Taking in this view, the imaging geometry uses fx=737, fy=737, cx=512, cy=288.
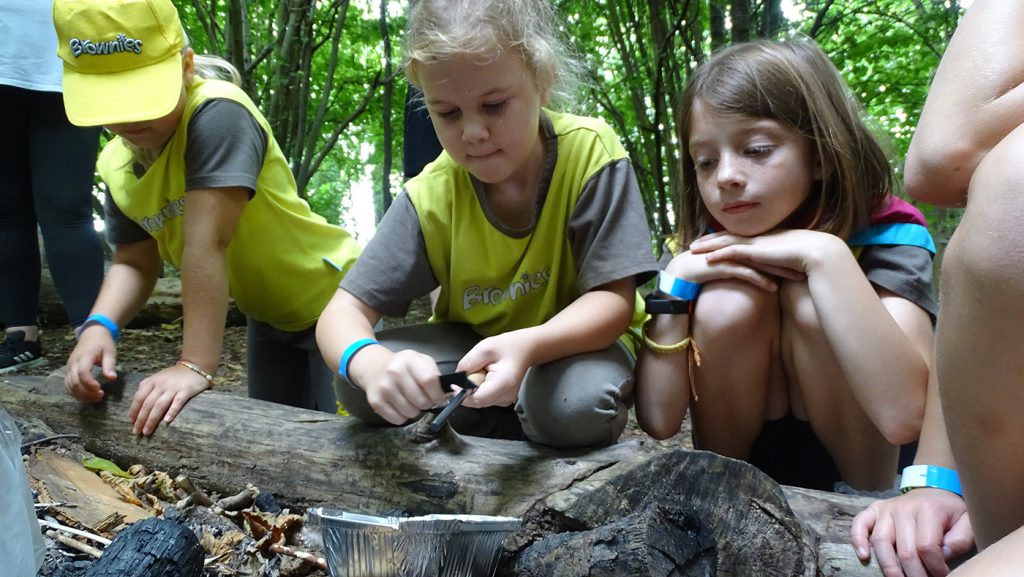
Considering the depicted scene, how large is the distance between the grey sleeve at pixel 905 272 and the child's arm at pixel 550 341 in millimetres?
532

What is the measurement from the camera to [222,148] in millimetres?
2080

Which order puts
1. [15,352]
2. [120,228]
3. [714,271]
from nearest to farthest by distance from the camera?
[714,271] < [120,228] < [15,352]

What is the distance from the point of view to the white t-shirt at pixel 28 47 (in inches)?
106

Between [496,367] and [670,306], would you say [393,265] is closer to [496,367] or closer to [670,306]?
[496,367]

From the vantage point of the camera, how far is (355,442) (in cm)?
160

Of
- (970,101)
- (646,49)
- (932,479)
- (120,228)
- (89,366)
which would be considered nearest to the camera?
(970,101)

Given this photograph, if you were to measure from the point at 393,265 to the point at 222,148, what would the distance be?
726 mm

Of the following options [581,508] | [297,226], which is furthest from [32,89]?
Result: [581,508]

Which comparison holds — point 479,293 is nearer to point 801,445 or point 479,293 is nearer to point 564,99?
point 564,99

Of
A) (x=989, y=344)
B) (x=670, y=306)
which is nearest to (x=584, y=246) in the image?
(x=670, y=306)

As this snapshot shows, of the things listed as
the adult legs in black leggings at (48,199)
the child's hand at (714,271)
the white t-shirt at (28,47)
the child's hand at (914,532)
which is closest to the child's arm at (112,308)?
the adult legs in black leggings at (48,199)

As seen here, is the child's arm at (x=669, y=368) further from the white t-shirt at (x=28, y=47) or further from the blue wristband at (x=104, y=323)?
the white t-shirt at (x=28, y=47)

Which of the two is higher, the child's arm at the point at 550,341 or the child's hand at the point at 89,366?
the child's arm at the point at 550,341

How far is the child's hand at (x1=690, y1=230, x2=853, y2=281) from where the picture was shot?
59.5 inches
